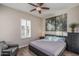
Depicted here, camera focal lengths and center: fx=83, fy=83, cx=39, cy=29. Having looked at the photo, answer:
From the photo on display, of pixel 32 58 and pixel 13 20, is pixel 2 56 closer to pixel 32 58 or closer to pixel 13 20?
pixel 32 58

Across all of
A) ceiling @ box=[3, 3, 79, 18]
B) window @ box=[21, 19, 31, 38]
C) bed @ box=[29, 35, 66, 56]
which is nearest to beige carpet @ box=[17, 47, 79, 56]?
bed @ box=[29, 35, 66, 56]

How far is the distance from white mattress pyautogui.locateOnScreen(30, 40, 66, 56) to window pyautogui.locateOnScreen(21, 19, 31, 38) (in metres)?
0.25

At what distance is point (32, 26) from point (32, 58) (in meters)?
0.82

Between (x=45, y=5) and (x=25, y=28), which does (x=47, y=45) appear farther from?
(x=45, y=5)

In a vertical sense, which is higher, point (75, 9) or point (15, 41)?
point (75, 9)

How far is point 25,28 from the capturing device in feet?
6.70

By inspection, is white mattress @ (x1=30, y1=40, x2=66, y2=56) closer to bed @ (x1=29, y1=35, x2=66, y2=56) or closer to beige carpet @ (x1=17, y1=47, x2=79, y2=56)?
bed @ (x1=29, y1=35, x2=66, y2=56)

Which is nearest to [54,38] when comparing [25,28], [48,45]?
[48,45]

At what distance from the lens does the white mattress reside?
1913mm

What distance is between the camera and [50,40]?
6.97ft

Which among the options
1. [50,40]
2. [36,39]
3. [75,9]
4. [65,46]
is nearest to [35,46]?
[36,39]

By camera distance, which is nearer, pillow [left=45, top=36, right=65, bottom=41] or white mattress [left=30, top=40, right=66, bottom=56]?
white mattress [left=30, top=40, right=66, bottom=56]

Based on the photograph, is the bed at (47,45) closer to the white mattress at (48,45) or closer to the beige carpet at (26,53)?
the white mattress at (48,45)

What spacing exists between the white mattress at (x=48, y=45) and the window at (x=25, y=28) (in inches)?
9.7
